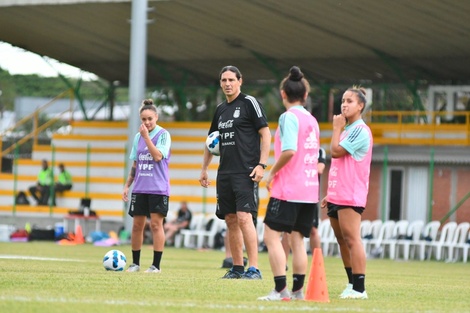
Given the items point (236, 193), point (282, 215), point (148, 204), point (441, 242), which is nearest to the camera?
point (282, 215)

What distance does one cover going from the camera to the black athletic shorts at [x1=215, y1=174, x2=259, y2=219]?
11953 millimetres

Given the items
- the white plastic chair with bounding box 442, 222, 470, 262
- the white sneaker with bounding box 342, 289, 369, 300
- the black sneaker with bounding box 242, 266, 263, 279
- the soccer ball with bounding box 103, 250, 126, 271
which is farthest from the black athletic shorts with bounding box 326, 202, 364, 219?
the white plastic chair with bounding box 442, 222, 470, 262

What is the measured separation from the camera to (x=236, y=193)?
1200 centimetres

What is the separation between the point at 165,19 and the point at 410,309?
22.5 meters

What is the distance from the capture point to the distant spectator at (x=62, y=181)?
3350cm

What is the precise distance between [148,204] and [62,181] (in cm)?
2082

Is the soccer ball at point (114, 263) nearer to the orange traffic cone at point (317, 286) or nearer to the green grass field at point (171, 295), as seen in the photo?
the green grass field at point (171, 295)

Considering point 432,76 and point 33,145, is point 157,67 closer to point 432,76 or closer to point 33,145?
point 33,145

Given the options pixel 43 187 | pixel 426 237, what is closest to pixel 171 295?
pixel 426 237

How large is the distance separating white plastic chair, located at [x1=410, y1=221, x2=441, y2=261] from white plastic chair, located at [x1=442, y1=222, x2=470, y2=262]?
15.8 inches

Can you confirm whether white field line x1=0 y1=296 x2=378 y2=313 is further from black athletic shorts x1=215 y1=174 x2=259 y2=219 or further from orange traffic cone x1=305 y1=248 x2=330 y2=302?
black athletic shorts x1=215 y1=174 x2=259 y2=219

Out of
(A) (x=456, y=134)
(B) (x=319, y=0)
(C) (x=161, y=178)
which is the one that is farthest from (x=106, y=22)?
(C) (x=161, y=178)

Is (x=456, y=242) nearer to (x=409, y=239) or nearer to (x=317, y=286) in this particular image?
(x=409, y=239)

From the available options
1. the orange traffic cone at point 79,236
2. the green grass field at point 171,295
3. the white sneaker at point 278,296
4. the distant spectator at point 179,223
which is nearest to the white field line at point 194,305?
the green grass field at point 171,295
